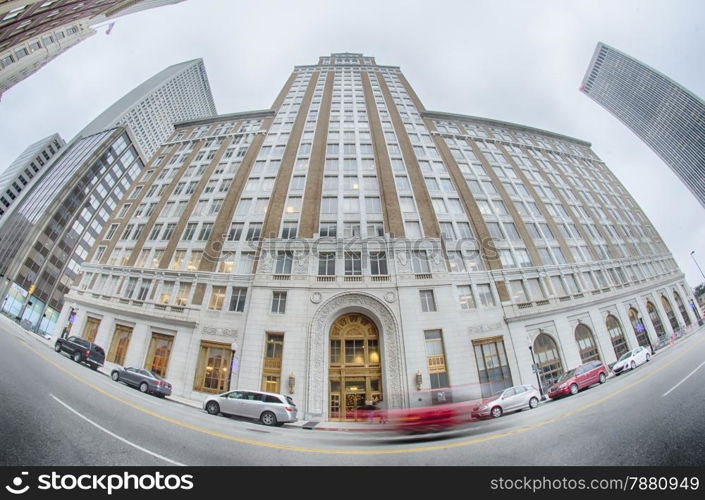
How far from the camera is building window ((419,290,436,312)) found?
6.36m

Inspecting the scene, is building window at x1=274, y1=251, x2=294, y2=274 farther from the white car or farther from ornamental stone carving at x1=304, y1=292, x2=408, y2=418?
the white car

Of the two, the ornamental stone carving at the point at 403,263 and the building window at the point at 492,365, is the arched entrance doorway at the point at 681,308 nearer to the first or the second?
the building window at the point at 492,365

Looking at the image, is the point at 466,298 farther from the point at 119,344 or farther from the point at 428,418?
the point at 119,344

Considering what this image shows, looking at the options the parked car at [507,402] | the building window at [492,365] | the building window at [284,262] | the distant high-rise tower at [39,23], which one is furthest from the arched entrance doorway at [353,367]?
the distant high-rise tower at [39,23]

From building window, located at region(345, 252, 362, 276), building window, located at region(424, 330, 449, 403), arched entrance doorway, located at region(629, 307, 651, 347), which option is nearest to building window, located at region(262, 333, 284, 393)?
building window, located at region(345, 252, 362, 276)

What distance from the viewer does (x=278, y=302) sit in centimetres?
586

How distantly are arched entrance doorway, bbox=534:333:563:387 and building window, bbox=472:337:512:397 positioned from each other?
1.94ft

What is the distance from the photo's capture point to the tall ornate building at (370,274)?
5.02 meters

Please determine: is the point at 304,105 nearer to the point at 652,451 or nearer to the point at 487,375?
the point at 487,375

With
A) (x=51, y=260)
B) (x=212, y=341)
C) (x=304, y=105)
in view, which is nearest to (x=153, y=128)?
(x=304, y=105)

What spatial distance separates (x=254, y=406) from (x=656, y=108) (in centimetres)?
1179

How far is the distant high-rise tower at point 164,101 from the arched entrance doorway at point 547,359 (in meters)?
89.7

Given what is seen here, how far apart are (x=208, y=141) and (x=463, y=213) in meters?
12.1

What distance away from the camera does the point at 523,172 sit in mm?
8789
